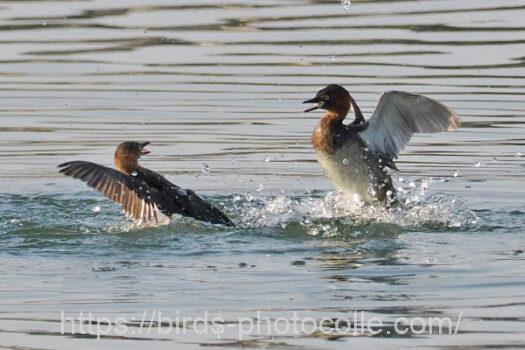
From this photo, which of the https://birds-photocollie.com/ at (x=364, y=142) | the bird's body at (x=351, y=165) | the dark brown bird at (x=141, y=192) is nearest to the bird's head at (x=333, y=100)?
the https://birds-photocollie.com/ at (x=364, y=142)

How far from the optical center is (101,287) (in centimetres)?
934

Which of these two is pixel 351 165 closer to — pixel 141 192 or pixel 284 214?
pixel 284 214

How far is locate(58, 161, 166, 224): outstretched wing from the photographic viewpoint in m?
10.8

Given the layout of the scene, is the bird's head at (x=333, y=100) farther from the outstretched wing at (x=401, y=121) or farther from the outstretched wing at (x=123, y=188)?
the outstretched wing at (x=123, y=188)

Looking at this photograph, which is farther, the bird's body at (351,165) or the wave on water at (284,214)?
the bird's body at (351,165)

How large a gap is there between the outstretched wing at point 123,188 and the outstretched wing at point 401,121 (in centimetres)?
179

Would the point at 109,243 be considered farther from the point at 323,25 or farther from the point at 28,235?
the point at 323,25

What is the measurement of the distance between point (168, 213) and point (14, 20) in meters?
8.09

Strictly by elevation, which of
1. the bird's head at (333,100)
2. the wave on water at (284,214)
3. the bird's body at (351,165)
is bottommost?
the wave on water at (284,214)

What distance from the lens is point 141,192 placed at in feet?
36.9

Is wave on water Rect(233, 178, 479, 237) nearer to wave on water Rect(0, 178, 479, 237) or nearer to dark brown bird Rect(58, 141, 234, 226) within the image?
wave on water Rect(0, 178, 479, 237)

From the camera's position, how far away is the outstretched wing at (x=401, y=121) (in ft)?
38.7

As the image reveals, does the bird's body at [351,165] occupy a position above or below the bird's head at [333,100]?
below

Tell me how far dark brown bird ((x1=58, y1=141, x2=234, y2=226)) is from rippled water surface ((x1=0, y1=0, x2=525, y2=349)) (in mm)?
153
